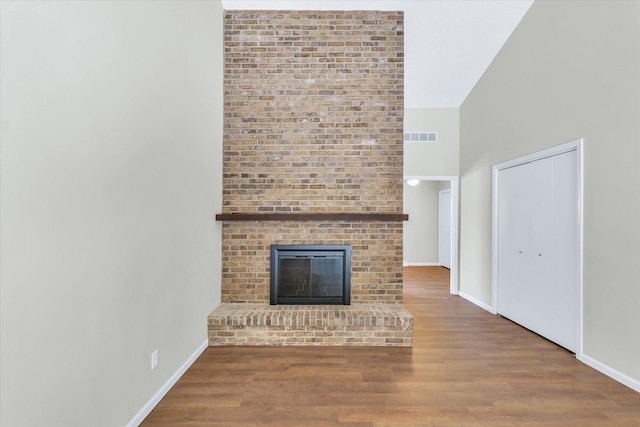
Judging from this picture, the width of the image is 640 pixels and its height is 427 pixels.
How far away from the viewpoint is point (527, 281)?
3512 millimetres

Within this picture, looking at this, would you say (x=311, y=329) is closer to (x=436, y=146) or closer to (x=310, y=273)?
(x=310, y=273)

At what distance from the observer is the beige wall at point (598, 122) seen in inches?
92.6

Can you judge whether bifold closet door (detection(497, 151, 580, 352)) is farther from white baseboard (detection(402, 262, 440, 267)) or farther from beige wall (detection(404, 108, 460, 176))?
white baseboard (detection(402, 262, 440, 267))

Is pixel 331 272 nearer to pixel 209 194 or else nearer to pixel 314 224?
→ pixel 314 224

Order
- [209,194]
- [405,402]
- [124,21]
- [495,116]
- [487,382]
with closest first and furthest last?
[124,21] < [405,402] < [487,382] < [209,194] < [495,116]

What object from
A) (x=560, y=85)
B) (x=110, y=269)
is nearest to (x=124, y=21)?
(x=110, y=269)

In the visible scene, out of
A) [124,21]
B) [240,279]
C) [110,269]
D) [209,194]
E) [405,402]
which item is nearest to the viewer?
[110,269]

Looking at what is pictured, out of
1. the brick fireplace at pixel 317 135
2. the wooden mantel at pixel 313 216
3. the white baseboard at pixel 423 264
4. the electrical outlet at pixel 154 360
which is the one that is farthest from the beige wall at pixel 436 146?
the electrical outlet at pixel 154 360

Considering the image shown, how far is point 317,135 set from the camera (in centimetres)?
341

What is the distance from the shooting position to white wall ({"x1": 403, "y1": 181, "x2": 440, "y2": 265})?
25.6ft

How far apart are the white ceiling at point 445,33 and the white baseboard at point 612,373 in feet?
11.6

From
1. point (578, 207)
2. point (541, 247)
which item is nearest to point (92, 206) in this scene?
point (578, 207)

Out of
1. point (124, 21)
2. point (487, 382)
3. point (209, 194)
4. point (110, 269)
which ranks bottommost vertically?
point (487, 382)

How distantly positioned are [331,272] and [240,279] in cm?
99
